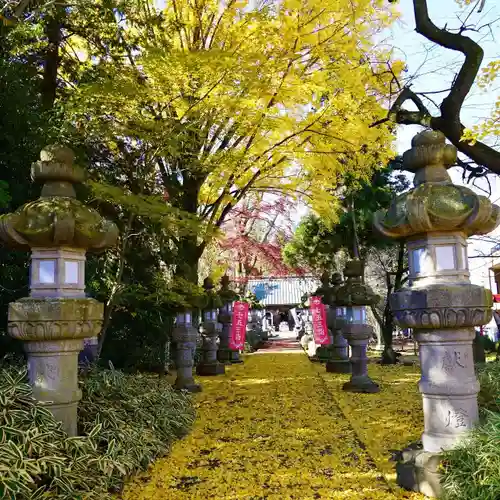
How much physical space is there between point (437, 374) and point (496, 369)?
307 centimetres

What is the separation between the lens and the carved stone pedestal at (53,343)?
421 centimetres

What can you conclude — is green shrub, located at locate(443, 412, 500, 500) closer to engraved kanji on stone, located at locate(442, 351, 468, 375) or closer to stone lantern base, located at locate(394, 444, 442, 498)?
stone lantern base, located at locate(394, 444, 442, 498)

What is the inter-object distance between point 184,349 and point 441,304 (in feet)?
19.4

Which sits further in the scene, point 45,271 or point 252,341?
point 252,341

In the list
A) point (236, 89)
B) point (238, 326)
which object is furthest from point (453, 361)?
point (238, 326)

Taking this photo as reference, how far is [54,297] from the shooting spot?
4.38 m

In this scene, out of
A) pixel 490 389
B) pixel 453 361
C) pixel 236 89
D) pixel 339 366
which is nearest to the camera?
pixel 453 361

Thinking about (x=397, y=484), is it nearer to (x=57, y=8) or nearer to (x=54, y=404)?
(x=54, y=404)

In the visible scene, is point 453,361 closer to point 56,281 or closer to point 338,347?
point 56,281

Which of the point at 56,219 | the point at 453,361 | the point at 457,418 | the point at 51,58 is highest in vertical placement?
the point at 51,58

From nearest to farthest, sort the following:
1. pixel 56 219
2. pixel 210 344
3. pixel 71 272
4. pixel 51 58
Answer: pixel 56 219 → pixel 71 272 → pixel 51 58 → pixel 210 344

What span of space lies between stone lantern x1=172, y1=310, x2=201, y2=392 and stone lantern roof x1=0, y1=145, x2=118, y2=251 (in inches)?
174

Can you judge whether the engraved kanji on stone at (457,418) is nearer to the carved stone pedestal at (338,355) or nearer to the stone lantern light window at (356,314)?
the stone lantern light window at (356,314)

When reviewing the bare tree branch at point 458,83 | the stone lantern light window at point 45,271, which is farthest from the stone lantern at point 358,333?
the stone lantern light window at point 45,271
